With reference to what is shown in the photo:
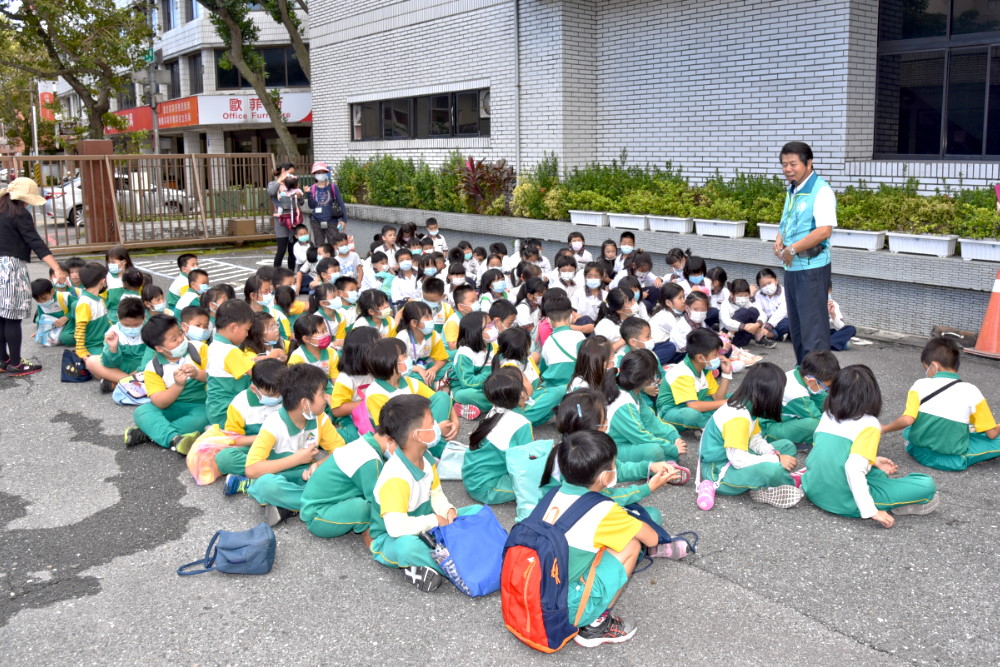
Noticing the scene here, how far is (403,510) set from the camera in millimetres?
4203

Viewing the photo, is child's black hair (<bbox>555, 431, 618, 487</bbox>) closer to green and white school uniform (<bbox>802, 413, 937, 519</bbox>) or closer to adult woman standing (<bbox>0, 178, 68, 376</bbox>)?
green and white school uniform (<bbox>802, 413, 937, 519</bbox>)

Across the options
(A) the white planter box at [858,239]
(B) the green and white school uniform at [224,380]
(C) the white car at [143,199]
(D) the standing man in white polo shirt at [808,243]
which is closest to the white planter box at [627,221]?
(A) the white planter box at [858,239]

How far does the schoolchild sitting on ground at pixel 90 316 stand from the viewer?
8.00 meters

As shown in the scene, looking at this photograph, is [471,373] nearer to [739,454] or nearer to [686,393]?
[686,393]

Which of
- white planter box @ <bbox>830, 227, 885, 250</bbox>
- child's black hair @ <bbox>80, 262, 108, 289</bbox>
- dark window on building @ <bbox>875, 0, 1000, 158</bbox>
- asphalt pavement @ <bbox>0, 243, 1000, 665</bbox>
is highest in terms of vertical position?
dark window on building @ <bbox>875, 0, 1000, 158</bbox>

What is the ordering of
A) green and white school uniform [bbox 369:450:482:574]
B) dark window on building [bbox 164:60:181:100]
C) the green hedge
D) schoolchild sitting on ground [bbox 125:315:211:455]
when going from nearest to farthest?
green and white school uniform [bbox 369:450:482:574] < schoolchild sitting on ground [bbox 125:315:211:455] < the green hedge < dark window on building [bbox 164:60:181:100]

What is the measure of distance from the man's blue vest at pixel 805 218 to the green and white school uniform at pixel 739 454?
80.0 inches

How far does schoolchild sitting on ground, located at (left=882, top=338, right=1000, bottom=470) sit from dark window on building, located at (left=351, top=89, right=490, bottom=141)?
1040cm

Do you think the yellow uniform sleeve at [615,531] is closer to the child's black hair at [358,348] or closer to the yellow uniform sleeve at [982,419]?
the child's black hair at [358,348]

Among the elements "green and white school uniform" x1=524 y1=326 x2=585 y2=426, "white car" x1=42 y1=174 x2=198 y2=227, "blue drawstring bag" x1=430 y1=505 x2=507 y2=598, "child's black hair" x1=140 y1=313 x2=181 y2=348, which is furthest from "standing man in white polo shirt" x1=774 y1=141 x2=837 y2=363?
"white car" x1=42 y1=174 x2=198 y2=227

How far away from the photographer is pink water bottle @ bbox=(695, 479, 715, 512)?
4980 millimetres

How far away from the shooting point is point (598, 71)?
13516mm

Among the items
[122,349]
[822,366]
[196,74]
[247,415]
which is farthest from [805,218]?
[196,74]

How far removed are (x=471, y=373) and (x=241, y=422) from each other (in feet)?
6.37
